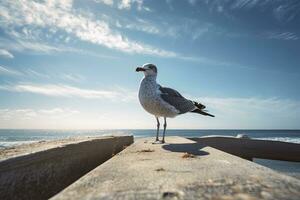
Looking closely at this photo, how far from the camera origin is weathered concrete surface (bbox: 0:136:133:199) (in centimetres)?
203

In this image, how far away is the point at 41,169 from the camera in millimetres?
2445

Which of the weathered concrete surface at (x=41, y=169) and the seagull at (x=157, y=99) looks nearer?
the weathered concrete surface at (x=41, y=169)

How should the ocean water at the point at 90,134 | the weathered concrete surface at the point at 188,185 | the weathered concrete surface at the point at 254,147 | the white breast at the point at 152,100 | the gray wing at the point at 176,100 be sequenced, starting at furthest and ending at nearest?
1. the ocean water at the point at 90,134
2. the weathered concrete surface at the point at 254,147
3. the gray wing at the point at 176,100
4. the white breast at the point at 152,100
5. the weathered concrete surface at the point at 188,185

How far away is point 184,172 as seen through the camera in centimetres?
173

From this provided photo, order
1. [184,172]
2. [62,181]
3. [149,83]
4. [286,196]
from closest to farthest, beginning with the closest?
[286,196] → [184,172] → [62,181] → [149,83]

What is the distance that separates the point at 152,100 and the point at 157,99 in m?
0.12

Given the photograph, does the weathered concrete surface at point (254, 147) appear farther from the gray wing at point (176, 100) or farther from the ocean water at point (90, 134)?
the ocean water at point (90, 134)

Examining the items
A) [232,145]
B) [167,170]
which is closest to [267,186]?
[167,170]

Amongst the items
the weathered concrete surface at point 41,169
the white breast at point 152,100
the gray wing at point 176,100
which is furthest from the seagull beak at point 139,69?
the weathered concrete surface at point 41,169

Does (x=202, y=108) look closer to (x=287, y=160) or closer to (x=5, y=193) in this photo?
(x=5, y=193)

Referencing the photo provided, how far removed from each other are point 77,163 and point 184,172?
2.10 meters

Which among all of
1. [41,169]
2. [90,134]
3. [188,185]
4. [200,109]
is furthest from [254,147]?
[90,134]

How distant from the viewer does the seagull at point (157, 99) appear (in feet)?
18.3

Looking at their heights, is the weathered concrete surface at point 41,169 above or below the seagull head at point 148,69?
below
